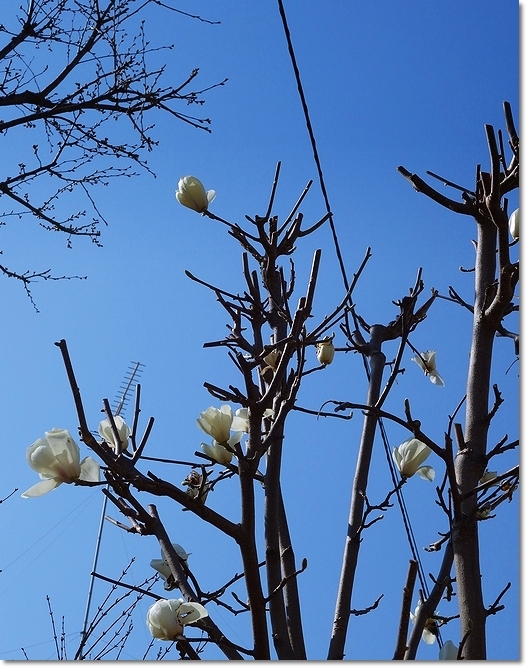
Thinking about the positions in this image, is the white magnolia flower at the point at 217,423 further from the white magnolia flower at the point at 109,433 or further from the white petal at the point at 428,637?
the white petal at the point at 428,637

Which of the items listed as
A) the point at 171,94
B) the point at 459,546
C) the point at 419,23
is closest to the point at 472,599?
the point at 459,546

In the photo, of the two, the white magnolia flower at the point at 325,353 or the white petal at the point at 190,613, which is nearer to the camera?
the white petal at the point at 190,613

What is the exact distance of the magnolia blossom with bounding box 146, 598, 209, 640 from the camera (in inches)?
22.5

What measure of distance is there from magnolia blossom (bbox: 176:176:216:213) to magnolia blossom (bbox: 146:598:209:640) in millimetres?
535

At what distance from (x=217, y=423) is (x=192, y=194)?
15.3 inches

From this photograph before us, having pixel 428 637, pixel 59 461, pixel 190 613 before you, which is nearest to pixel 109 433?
pixel 59 461

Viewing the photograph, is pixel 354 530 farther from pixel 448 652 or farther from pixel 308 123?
pixel 308 123

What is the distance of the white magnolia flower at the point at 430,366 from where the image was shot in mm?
976

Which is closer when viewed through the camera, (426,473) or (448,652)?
(448,652)

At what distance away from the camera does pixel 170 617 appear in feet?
1.88

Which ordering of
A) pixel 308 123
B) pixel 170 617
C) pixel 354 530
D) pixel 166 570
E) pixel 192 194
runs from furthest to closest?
pixel 308 123
pixel 192 194
pixel 354 530
pixel 166 570
pixel 170 617

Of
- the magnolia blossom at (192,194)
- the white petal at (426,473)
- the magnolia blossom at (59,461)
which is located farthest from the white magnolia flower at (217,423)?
the magnolia blossom at (192,194)

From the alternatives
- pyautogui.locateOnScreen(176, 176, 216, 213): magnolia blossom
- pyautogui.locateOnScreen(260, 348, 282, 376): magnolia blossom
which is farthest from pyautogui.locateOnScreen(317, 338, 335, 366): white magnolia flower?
pyautogui.locateOnScreen(176, 176, 216, 213): magnolia blossom

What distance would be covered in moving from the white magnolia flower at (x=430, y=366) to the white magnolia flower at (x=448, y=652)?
1.34ft
